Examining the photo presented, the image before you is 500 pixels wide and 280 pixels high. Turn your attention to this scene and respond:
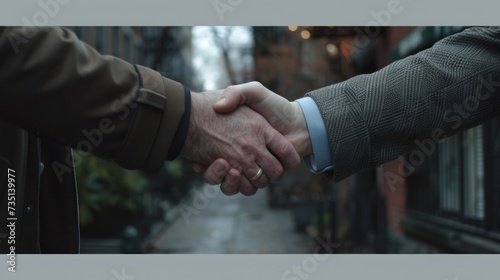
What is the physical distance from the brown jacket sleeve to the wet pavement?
6.18 metres

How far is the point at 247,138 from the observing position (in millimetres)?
2928

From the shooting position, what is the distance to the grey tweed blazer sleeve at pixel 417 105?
2.68 m

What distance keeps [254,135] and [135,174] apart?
374 inches

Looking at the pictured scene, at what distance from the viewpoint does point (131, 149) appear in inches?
86.7

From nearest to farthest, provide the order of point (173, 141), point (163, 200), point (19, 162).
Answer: point (19, 162) → point (173, 141) → point (163, 200)

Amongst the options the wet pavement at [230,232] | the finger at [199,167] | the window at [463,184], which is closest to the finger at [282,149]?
the finger at [199,167]

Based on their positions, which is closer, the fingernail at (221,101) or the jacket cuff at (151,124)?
the jacket cuff at (151,124)

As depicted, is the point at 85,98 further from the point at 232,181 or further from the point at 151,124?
the point at 232,181

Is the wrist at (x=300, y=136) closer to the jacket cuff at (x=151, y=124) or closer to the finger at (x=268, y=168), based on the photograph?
the finger at (x=268, y=168)

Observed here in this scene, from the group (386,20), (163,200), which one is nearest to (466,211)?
(386,20)

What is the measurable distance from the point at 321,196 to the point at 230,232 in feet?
13.6

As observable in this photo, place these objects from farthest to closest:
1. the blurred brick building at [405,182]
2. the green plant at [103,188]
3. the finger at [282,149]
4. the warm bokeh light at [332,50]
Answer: the warm bokeh light at [332,50] < the green plant at [103,188] < the blurred brick building at [405,182] < the finger at [282,149]

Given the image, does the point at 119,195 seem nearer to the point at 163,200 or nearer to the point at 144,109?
the point at 163,200

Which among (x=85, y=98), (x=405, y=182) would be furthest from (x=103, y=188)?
(x=85, y=98)
